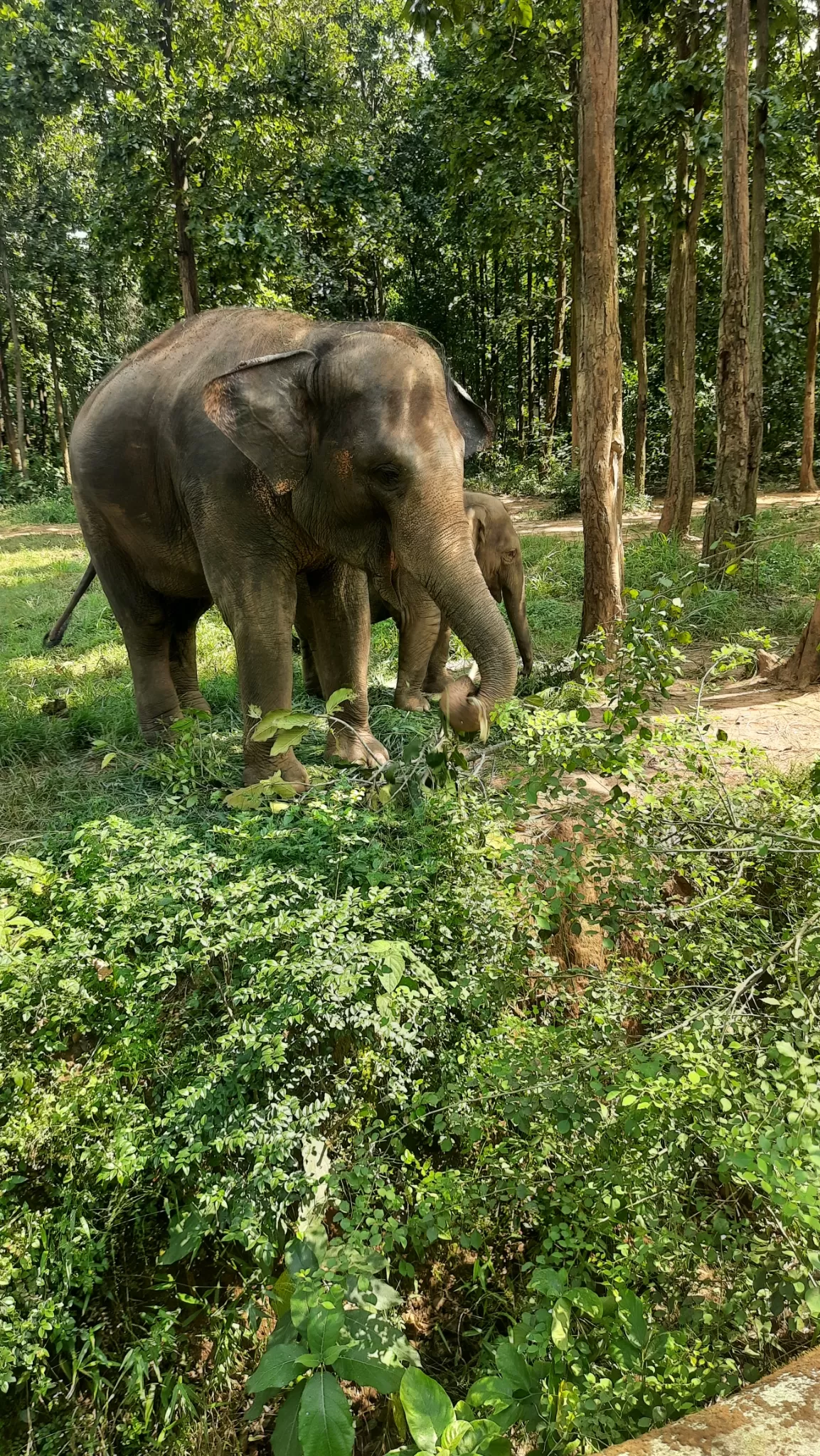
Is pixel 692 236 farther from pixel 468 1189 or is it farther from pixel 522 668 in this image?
pixel 468 1189

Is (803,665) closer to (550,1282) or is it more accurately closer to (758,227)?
(550,1282)

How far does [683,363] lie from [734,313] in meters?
2.96

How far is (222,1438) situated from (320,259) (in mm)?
18584

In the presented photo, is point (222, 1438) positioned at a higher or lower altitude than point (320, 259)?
lower

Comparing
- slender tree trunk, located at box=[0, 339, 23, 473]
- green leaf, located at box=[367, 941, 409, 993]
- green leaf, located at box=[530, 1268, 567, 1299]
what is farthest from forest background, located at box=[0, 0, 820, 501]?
green leaf, located at box=[530, 1268, 567, 1299]

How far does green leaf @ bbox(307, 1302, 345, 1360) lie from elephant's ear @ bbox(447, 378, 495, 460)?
3435 mm

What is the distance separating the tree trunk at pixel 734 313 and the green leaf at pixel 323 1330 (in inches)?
255

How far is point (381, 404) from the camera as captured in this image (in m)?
3.48

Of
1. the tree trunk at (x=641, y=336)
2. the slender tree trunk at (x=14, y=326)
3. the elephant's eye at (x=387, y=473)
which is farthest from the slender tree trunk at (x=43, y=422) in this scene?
the elephant's eye at (x=387, y=473)

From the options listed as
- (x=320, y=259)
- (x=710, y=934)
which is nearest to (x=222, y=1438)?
(x=710, y=934)

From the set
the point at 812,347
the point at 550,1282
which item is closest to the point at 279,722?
the point at 550,1282

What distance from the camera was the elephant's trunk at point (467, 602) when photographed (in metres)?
3.51

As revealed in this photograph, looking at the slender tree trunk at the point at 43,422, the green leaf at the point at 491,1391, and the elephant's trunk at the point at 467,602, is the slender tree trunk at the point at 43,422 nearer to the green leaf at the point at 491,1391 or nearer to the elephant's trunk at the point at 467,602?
the elephant's trunk at the point at 467,602

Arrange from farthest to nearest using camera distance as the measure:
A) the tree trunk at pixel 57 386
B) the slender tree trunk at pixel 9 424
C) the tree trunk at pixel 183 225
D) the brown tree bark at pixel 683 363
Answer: the slender tree trunk at pixel 9 424 < the tree trunk at pixel 57 386 < the tree trunk at pixel 183 225 < the brown tree bark at pixel 683 363
